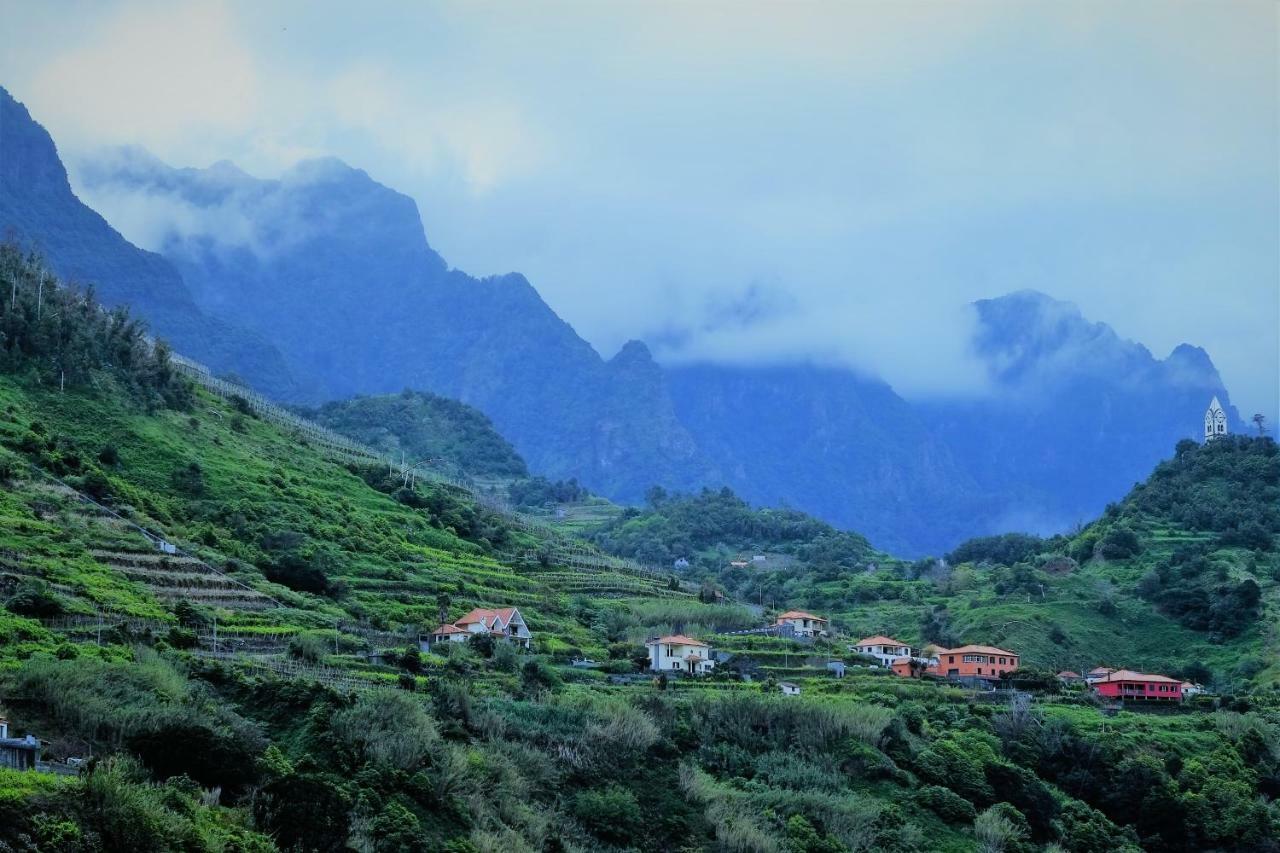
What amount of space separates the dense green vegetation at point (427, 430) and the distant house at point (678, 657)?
8505 cm

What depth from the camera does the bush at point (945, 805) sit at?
2261 inches

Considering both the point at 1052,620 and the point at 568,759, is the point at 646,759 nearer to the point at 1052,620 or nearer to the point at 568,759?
the point at 568,759

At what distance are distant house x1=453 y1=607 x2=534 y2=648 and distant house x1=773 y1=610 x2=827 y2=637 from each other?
23084mm

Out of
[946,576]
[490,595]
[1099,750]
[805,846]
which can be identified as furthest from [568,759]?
[946,576]

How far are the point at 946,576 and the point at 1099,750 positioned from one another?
61.2 m

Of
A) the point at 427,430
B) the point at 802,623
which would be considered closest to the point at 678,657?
the point at 802,623

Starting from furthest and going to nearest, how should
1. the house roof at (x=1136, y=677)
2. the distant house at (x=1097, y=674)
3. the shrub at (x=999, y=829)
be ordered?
1. the distant house at (x=1097, y=674)
2. the house roof at (x=1136, y=677)
3. the shrub at (x=999, y=829)

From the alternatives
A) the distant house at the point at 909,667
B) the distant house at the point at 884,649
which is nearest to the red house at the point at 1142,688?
the distant house at the point at 909,667

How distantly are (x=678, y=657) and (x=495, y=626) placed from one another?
10.2 m

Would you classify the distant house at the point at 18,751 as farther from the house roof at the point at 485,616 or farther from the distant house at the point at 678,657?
the distant house at the point at 678,657

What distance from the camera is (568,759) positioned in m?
51.7

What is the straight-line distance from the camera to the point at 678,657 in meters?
76.4

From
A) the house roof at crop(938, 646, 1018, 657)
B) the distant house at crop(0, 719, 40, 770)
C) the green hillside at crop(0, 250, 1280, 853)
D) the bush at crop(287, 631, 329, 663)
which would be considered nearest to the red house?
the green hillside at crop(0, 250, 1280, 853)

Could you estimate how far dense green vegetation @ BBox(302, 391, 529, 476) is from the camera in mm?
166875
